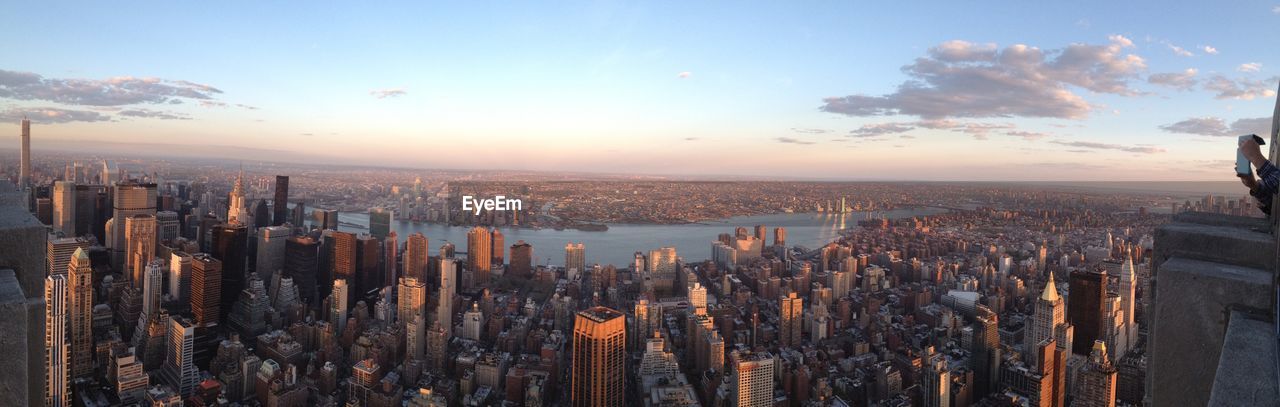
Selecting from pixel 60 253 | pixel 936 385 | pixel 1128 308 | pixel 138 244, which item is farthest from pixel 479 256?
pixel 1128 308

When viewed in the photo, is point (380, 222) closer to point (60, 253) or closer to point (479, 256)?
point (479, 256)

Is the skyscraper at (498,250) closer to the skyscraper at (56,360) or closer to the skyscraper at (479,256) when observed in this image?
the skyscraper at (479,256)

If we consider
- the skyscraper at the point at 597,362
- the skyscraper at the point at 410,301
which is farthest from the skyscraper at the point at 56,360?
the skyscraper at the point at 597,362

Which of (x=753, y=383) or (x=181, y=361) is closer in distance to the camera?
(x=753, y=383)

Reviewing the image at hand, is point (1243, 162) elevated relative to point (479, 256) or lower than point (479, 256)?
elevated

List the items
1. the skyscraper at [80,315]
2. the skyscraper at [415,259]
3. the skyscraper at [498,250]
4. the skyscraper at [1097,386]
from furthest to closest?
the skyscraper at [498,250], the skyscraper at [415,259], the skyscraper at [80,315], the skyscraper at [1097,386]

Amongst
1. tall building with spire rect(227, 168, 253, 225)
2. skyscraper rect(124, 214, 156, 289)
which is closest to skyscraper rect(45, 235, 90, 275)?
skyscraper rect(124, 214, 156, 289)

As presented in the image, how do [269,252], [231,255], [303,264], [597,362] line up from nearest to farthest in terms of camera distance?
1. [597,362]
2. [231,255]
3. [303,264]
4. [269,252]
